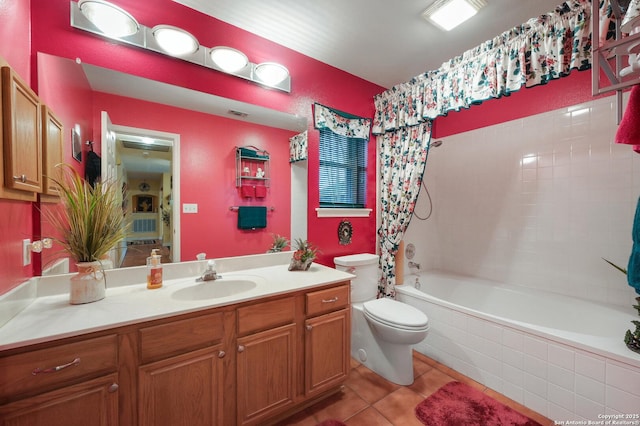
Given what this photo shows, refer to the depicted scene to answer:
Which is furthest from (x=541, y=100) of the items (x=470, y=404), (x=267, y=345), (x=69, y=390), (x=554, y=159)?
(x=69, y=390)

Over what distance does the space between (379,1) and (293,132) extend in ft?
3.32

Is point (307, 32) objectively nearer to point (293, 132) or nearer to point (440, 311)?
point (293, 132)

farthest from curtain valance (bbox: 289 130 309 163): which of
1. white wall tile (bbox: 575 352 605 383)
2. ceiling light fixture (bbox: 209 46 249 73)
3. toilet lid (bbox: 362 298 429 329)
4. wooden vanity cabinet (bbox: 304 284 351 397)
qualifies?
white wall tile (bbox: 575 352 605 383)

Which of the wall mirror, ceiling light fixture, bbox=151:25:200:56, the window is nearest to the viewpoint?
the wall mirror

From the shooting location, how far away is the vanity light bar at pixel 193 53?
1302 mm

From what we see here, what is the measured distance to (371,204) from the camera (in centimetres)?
254

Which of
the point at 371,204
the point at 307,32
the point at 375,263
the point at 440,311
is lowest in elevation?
the point at 440,311

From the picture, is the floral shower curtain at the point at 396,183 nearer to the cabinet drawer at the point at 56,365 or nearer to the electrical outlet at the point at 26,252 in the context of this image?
the cabinet drawer at the point at 56,365

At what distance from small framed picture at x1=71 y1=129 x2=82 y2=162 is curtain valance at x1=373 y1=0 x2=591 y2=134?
2.30 metres

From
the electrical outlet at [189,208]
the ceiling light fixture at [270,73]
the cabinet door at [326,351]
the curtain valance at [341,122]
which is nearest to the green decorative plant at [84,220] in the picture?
the electrical outlet at [189,208]

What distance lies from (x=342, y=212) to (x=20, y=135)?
1.96 metres

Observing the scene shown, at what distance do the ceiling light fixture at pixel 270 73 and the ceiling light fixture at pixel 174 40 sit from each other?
0.41 meters

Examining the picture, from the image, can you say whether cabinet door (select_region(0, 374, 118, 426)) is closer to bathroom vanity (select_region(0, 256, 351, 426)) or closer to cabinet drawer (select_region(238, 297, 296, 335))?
bathroom vanity (select_region(0, 256, 351, 426))

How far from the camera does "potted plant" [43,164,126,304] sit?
112 cm
